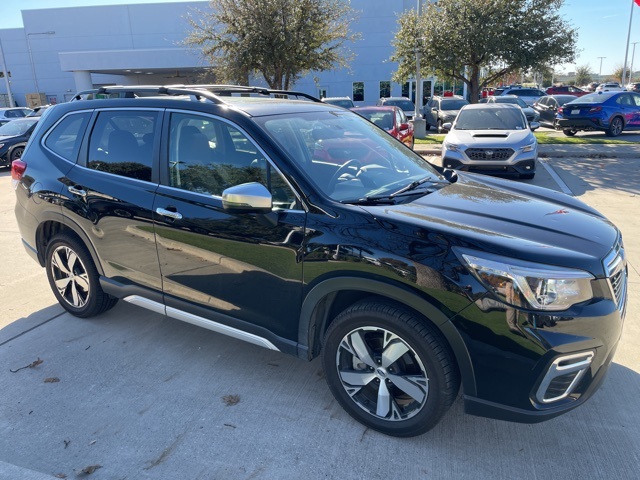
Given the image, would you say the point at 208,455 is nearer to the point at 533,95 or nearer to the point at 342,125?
the point at 342,125

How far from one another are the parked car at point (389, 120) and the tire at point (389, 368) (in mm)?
9186

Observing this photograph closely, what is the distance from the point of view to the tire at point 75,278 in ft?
13.2

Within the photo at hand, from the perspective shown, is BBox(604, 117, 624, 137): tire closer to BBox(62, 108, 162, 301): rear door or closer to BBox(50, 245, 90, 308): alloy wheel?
BBox(62, 108, 162, 301): rear door

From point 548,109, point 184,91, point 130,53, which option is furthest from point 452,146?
point 130,53

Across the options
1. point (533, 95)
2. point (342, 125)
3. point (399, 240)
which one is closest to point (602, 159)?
point (342, 125)

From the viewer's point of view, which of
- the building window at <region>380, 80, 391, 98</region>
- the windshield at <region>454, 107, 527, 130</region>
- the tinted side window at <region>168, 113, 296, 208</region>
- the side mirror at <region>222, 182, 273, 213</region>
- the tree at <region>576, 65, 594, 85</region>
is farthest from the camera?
the tree at <region>576, 65, 594, 85</region>

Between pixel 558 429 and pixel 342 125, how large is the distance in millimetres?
2481

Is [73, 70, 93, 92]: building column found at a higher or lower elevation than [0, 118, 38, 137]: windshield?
higher

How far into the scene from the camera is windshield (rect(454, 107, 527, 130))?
10.6 metres

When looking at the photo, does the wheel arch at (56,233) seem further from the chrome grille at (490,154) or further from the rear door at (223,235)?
the chrome grille at (490,154)

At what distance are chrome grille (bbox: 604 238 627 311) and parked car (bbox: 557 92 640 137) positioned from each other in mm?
16090

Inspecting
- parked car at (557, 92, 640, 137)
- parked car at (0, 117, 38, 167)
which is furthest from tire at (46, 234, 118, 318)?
parked car at (557, 92, 640, 137)

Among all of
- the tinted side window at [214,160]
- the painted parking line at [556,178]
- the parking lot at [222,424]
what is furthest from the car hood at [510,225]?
the painted parking line at [556,178]

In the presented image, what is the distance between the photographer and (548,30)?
48.9 ft
